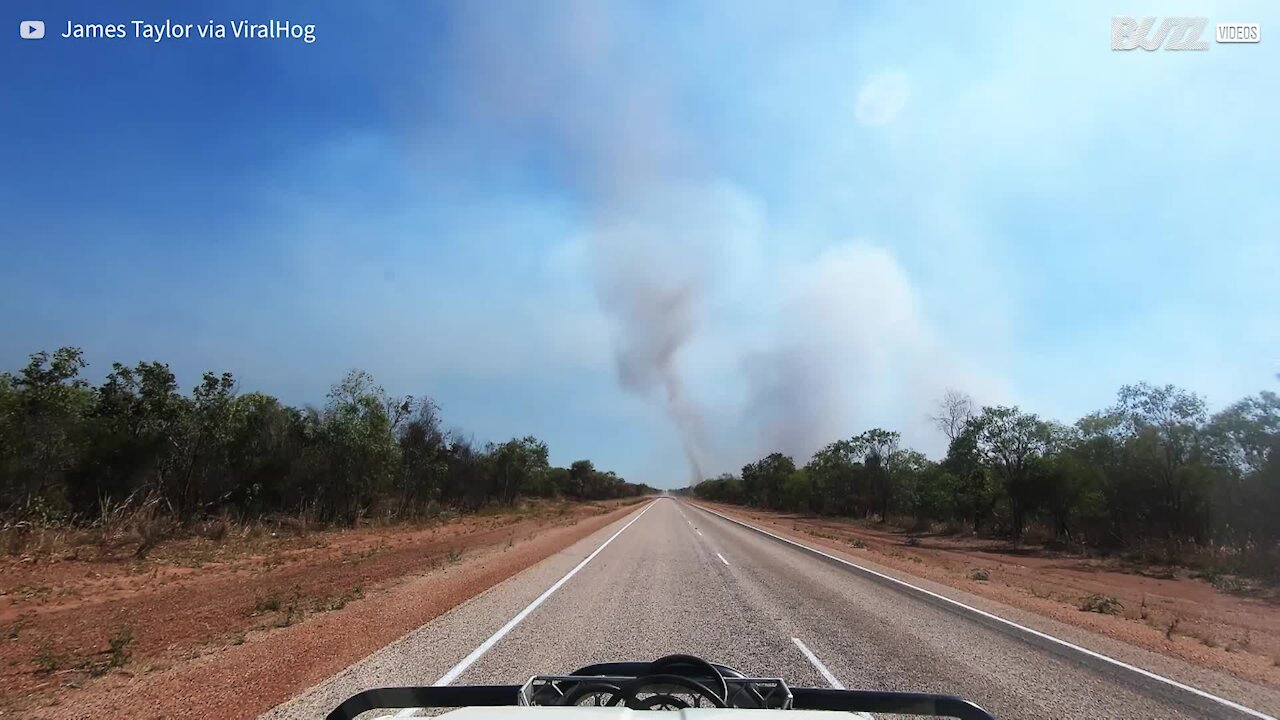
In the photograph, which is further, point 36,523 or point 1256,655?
point 36,523

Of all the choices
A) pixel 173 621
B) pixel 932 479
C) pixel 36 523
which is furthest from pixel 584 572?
pixel 932 479

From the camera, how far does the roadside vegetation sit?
70.5ft

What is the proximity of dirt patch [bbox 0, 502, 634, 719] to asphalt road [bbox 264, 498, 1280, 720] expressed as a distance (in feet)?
2.87

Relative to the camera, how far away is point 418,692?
312cm

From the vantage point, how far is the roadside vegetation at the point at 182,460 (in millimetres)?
21484

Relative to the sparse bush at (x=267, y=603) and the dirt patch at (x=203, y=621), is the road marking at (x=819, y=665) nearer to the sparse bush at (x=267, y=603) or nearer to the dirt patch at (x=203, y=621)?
the dirt patch at (x=203, y=621)

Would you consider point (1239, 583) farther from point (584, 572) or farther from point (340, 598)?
point (340, 598)

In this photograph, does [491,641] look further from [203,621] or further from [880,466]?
[880,466]

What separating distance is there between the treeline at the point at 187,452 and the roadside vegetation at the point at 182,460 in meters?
0.06

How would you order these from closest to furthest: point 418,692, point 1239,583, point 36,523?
1. point 418,692
2. point 36,523
3. point 1239,583

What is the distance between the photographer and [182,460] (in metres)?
28.4

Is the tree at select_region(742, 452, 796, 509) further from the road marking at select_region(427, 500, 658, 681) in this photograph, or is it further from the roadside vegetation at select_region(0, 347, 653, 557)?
the road marking at select_region(427, 500, 658, 681)

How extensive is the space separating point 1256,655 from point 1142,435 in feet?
97.7

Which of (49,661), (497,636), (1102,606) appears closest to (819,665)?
(497,636)
